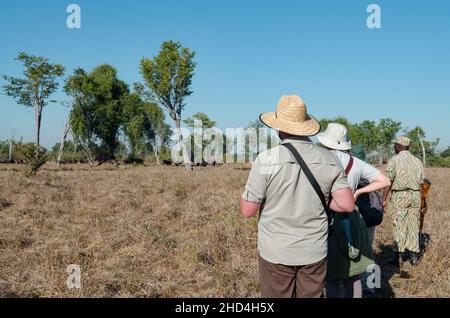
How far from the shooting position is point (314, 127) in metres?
2.46

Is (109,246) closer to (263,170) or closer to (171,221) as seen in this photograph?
(171,221)

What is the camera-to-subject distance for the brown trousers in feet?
7.79

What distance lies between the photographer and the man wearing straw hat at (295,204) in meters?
2.25

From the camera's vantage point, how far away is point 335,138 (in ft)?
10.3

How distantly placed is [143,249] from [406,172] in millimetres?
3748

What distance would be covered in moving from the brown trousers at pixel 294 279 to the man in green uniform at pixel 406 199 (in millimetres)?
2922

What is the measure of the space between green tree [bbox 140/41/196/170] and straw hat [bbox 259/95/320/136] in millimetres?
23521

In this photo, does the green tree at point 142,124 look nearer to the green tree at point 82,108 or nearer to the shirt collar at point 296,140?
the green tree at point 82,108

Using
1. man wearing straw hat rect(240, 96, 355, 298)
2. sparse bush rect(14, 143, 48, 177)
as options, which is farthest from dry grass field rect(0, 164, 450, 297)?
sparse bush rect(14, 143, 48, 177)

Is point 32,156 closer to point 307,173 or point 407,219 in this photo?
point 407,219

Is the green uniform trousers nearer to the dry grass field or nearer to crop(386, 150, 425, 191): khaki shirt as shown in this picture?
crop(386, 150, 425, 191): khaki shirt

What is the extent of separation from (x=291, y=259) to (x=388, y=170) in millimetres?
3336

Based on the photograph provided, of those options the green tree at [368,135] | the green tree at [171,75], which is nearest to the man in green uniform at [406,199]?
the green tree at [171,75]
